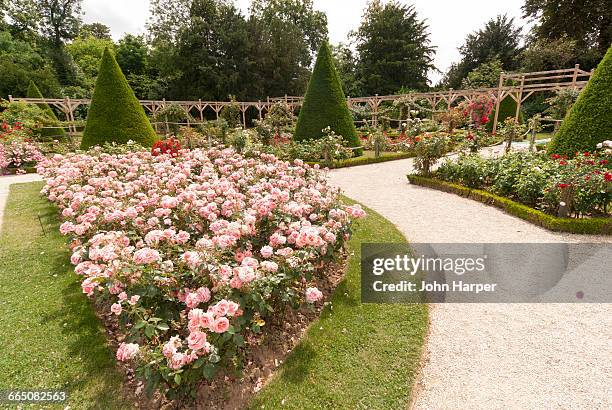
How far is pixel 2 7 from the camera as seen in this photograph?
33.5 metres

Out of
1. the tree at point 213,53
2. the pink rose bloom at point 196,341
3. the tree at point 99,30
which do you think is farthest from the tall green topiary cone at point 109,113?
the tree at point 99,30

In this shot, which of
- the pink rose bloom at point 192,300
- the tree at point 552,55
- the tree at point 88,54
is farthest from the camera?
the tree at point 88,54

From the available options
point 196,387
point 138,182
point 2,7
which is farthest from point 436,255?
point 2,7

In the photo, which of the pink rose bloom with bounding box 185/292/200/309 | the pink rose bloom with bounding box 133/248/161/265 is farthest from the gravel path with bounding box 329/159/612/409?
the pink rose bloom with bounding box 133/248/161/265

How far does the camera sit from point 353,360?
10.4 ft

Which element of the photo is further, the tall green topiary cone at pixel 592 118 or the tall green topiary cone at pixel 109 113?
the tall green topiary cone at pixel 109 113

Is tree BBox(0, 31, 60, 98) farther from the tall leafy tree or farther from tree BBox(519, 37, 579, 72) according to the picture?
tree BBox(519, 37, 579, 72)

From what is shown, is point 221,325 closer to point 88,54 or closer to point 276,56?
point 276,56

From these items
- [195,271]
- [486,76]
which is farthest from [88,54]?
[195,271]

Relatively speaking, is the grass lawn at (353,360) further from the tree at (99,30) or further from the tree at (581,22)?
the tree at (99,30)

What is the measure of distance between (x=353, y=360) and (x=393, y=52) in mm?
43482

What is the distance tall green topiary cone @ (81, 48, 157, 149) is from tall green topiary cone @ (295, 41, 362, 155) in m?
6.55

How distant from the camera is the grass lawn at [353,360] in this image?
9.12ft

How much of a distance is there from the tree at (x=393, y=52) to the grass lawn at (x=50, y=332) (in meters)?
39.8
